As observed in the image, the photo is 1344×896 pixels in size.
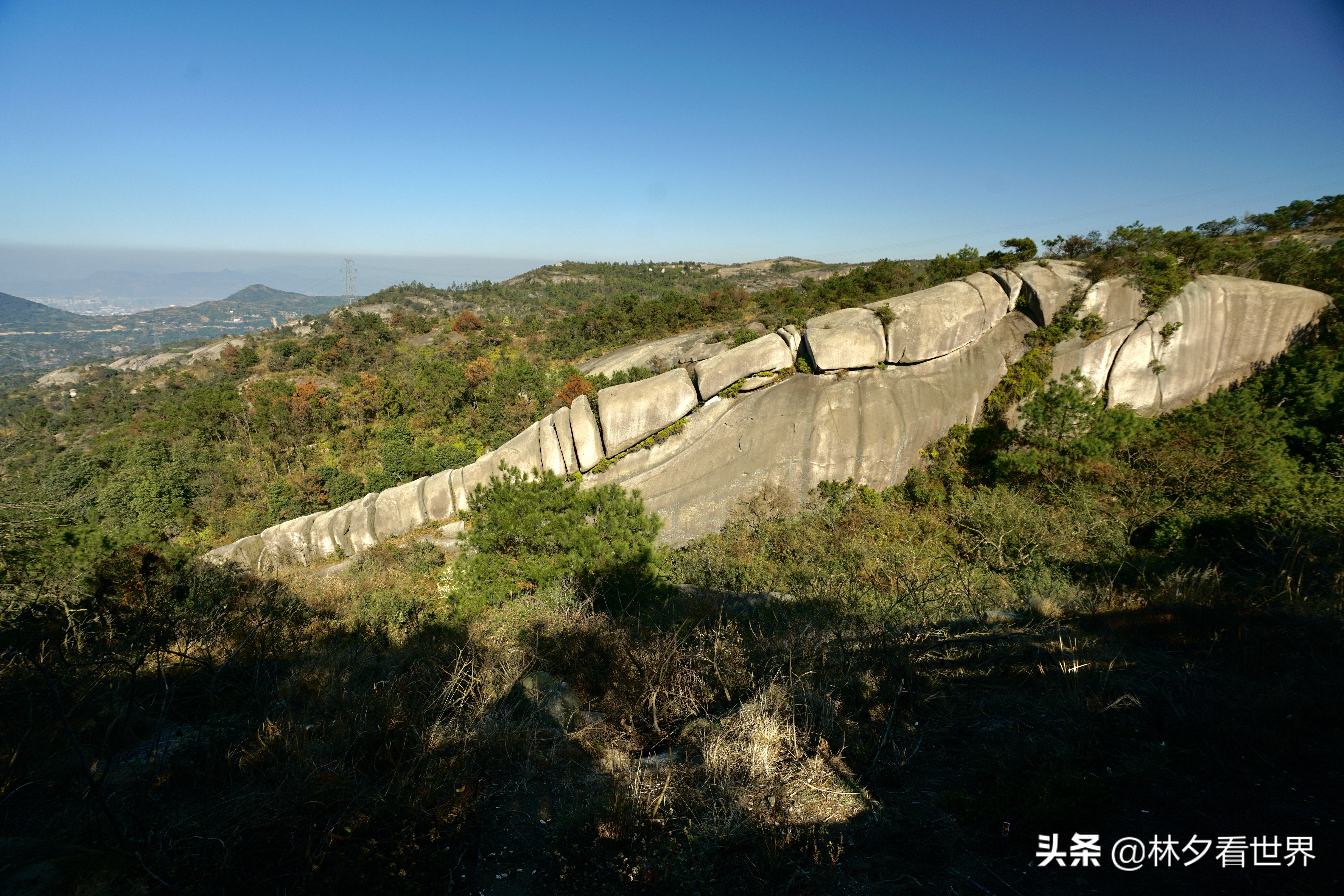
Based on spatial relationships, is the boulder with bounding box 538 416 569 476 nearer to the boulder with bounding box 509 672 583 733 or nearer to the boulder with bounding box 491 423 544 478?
the boulder with bounding box 491 423 544 478

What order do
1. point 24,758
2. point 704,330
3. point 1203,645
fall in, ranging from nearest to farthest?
point 24,758, point 1203,645, point 704,330

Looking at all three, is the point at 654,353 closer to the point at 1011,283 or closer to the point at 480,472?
the point at 480,472

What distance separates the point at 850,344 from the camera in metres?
12.6

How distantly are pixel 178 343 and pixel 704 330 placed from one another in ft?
348

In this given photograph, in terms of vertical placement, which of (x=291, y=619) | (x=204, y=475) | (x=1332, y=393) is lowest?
(x=204, y=475)

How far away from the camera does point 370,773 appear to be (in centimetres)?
351

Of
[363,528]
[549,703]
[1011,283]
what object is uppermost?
[1011,283]

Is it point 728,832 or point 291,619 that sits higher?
point 728,832

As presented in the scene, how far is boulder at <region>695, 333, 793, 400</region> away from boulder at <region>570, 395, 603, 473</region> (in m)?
2.94

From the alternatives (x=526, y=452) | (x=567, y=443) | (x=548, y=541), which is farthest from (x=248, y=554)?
(x=548, y=541)

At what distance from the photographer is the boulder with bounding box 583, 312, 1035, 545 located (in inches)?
502

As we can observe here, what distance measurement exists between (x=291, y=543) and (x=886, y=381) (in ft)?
58.9

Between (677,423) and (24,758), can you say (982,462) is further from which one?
(24,758)

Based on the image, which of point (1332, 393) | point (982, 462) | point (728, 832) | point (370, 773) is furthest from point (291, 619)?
point (1332, 393)
